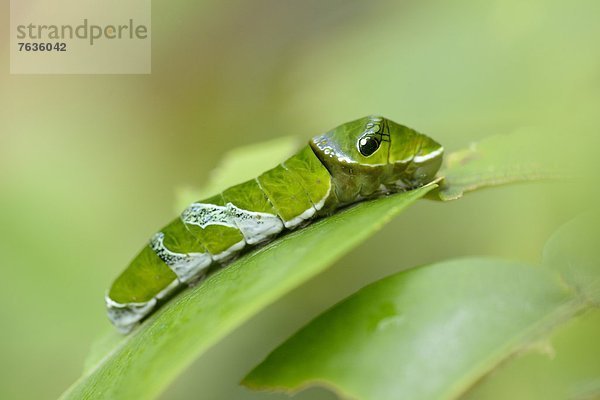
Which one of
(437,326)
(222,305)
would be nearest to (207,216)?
(222,305)

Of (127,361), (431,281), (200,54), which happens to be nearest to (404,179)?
(431,281)

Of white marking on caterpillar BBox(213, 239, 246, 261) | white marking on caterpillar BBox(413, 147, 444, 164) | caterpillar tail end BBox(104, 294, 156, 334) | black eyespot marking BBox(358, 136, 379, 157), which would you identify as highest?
black eyespot marking BBox(358, 136, 379, 157)

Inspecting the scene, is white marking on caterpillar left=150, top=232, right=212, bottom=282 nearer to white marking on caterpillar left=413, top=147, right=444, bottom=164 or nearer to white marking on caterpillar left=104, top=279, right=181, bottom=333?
white marking on caterpillar left=104, top=279, right=181, bottom=333

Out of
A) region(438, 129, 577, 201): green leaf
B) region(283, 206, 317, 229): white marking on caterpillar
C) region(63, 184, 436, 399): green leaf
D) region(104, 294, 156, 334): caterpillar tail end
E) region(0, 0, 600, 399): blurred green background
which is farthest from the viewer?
region(0, 0, 600, 399): blurred green background

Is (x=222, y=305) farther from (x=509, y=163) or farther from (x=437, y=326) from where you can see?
(x=509, y=163)

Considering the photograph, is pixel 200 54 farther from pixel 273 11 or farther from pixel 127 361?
pixel 127 361
